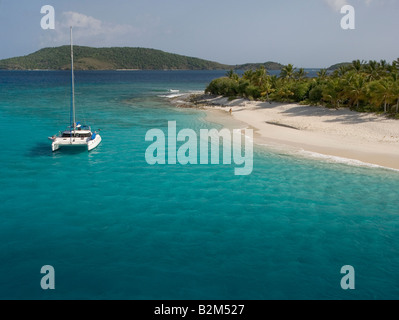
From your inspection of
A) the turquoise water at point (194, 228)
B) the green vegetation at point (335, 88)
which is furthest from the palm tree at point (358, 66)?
the turquoise water at point (194, 228)

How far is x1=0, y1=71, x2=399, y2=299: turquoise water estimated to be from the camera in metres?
14.7

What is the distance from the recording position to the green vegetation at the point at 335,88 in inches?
1991

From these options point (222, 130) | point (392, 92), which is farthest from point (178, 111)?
point (392, 92)

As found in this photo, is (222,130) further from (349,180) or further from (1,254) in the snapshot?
(1,254)

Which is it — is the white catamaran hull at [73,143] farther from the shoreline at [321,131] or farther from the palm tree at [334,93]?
the palm tree at [334,93]

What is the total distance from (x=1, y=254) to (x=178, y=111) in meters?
53.1

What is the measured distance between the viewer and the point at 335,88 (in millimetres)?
56625

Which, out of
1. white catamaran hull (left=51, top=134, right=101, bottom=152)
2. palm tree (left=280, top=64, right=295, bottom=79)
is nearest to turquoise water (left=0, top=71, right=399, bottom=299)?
white catamaran hull (left=51, top=134, right=101, bottom=152)

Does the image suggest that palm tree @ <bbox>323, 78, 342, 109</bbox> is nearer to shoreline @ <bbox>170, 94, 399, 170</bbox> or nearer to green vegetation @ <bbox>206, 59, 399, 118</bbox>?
green vegetation @ <bbox>206, 59, 399, 118</bbox>

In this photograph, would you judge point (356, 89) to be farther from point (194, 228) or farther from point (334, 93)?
point (194, 228)

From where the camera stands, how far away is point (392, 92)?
48312mm

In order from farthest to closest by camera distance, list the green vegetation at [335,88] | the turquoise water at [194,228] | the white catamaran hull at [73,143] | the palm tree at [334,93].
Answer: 1. the palm tree at [334,93]
2. the green vegetation at [335,88]
3. the white catamaran hull at [73,143]
4. the turquoise water at [194,228]

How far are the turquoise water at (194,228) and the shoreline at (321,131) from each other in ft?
13.0

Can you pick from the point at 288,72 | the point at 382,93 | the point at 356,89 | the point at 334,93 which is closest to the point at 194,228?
the point at 382,93
